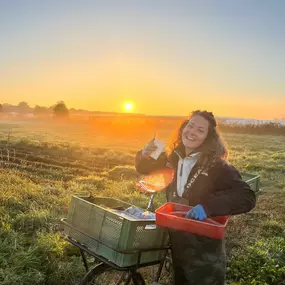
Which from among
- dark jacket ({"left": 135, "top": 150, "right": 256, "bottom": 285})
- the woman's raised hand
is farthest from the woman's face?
the woman's raised hand

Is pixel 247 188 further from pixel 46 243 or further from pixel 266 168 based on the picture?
pixel 266 168

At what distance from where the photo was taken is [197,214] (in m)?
2.49

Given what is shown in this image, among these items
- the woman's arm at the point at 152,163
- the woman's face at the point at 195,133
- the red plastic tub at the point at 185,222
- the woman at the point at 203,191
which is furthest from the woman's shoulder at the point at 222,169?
the woman's arm at the point at 152,163

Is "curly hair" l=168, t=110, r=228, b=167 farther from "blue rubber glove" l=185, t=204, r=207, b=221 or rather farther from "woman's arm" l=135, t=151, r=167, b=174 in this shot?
"blue rubber glove" l=185, t=204, r=207, b=221

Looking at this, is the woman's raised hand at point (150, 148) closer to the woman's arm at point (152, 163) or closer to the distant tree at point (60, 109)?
the woman's arm at point (152, 163)

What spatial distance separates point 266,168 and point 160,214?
1332 cm

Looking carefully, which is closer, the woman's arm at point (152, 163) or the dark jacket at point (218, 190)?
the dark jacket at point (218, 190)

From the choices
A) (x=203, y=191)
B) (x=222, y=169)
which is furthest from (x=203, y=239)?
(x=222, y=169)

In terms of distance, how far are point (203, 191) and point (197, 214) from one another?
14.8 inches

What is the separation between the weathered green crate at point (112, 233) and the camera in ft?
8.30

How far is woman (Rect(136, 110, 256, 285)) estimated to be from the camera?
2666 mm

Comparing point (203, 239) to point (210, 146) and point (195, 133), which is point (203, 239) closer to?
point (210, 146)

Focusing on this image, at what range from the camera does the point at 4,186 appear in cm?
679

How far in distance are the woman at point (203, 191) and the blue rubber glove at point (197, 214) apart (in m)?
0.10
